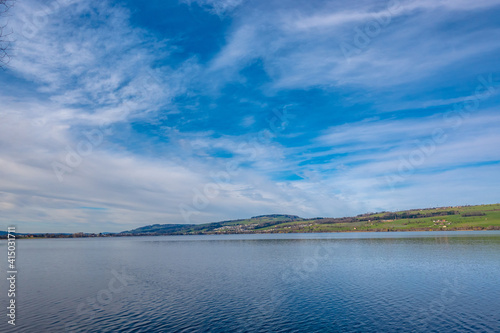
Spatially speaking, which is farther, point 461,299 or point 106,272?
point 106,272

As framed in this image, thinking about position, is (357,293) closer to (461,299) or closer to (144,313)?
(461,299)

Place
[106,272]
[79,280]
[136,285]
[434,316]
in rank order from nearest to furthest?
[434,316] → [136,285] → [79,280] → [106,272]

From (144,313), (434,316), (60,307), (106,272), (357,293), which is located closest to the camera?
(434,316)

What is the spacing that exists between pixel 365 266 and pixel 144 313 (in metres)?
61.8

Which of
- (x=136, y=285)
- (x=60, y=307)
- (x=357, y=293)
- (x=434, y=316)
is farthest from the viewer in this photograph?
(x=136, y=285)

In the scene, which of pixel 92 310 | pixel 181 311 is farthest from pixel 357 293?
pixel 92 310

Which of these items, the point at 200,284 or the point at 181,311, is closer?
the point at 181,311

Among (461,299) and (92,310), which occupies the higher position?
(92,310)

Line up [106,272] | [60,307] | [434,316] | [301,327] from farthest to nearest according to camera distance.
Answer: [106,272], [60,307], [434,316], [301,327]

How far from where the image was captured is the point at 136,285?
60500mm

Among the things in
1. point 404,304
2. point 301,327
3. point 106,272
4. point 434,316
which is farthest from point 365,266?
point 106,272

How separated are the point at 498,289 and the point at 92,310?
2666 inches

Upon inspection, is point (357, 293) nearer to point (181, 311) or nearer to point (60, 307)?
point (181, 311)

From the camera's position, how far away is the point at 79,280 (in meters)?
66.1
